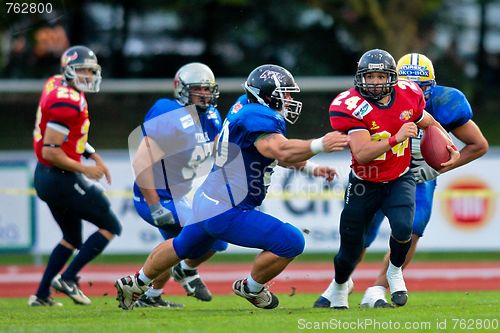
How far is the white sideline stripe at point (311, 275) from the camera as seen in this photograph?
12.0m

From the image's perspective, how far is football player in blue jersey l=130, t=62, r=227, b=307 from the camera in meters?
8.24

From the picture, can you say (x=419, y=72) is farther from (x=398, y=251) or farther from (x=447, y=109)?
(x=398, y=251)

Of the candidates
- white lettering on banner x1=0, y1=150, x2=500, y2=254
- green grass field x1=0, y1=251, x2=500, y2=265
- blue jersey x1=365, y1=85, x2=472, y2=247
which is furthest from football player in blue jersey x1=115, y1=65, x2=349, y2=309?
green grass field x1=0, y1=251, x2=500, y2=265

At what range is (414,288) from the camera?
10.5 meters

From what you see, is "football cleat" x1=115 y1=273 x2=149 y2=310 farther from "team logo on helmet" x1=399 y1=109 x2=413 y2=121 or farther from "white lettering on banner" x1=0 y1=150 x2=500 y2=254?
"white lettering on banner" x1=0 y1=150 x2=500 y2=254

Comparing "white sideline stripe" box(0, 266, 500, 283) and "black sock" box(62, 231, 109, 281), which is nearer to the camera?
"black sock" box(62, 231, 109, 281)

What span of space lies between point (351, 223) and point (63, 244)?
9.84 ft

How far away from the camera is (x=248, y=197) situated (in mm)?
7055

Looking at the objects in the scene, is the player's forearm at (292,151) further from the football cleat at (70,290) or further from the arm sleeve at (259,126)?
the football cleat at (70,290)

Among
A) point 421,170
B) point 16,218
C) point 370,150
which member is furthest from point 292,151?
point 16,218

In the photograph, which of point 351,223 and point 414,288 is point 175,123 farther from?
point 414,288

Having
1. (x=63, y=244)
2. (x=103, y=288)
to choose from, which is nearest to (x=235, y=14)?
(x=103, y=288)

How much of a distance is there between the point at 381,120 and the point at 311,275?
5.31m

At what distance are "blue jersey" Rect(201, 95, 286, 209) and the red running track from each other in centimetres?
355
